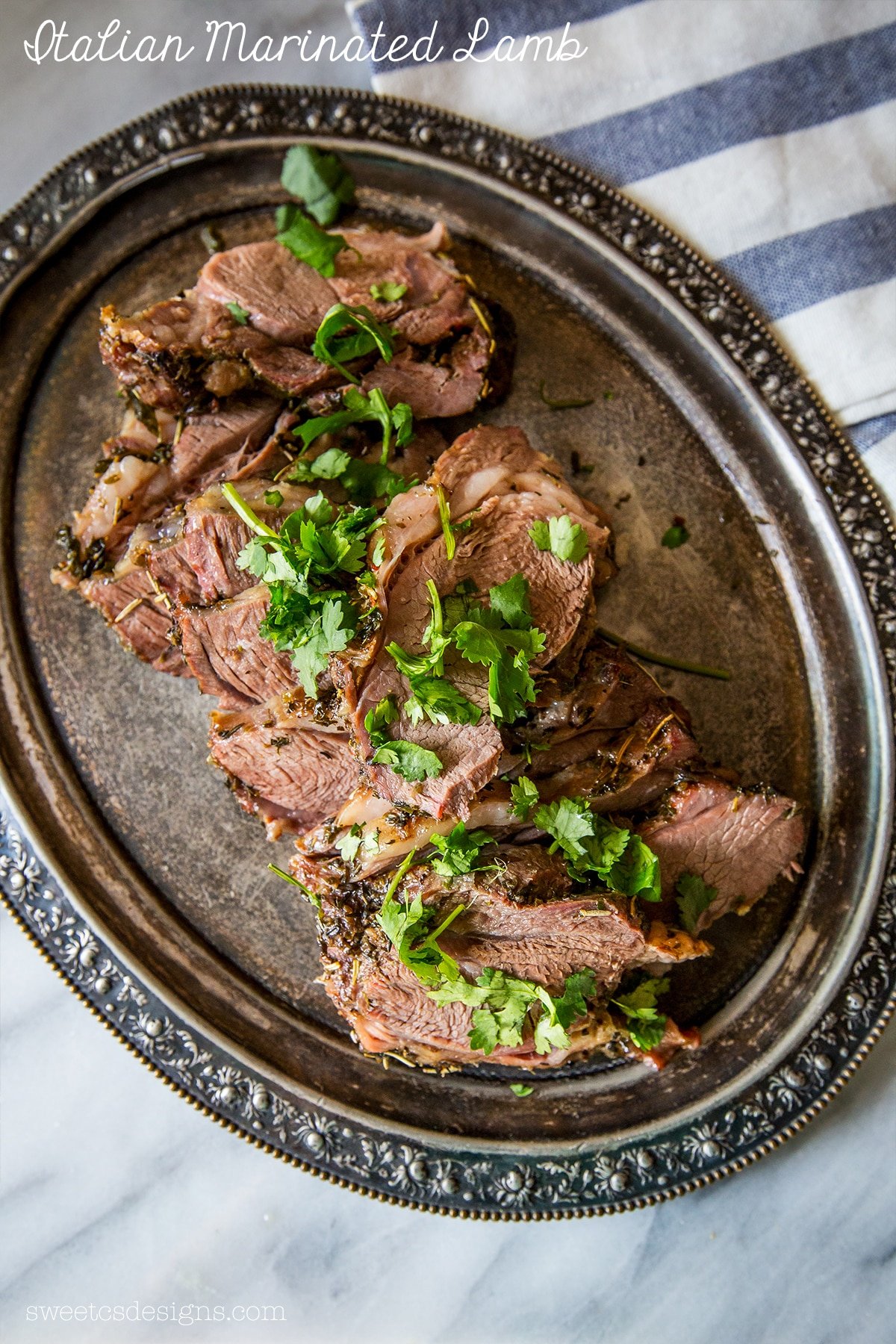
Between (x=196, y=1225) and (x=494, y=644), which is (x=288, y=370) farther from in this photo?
(x=196, y=1225)

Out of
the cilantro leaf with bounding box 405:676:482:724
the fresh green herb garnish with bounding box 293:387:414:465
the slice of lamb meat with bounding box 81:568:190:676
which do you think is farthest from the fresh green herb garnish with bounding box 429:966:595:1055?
the fresh green herb garnish with bounding box 293:387:414:465

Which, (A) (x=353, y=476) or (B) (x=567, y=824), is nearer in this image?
(B) (x=567, y=824)

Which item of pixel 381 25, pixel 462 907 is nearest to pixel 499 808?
pixel 462 907

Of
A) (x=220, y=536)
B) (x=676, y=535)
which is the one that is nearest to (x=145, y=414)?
(x=220, y=536)

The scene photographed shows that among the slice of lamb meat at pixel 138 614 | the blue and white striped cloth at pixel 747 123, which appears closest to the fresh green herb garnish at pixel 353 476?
the slice of lamb meat at pixel 138 614

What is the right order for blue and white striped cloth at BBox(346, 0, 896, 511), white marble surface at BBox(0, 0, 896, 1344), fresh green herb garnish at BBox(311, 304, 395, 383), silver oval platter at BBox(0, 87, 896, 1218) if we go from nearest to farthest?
1. fresh green herb garnish at BBox(311, 304, 395, 383)
2. silver oval platter at BBox(0, 87, 896, 1218)
3. blue and white striped cloth at BBox(346, 0, 896, 511)
4. white marble surface at BBox(0, 0, 896, 1344)

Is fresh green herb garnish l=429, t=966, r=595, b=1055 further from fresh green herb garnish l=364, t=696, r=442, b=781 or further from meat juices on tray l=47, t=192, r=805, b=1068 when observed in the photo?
fresh green herb garnish l=364, t=696, r=442, b=781
